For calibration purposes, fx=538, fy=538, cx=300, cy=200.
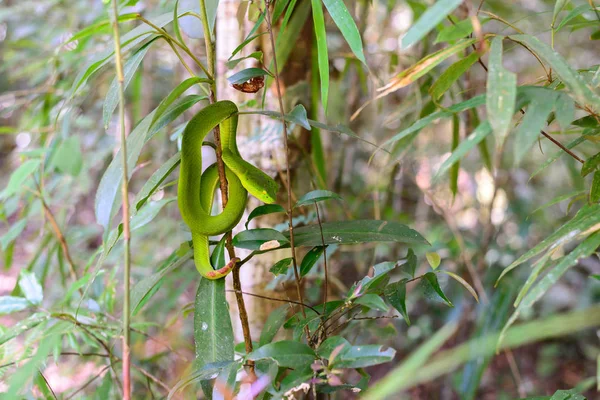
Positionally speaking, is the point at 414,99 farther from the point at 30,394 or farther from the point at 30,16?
the point at 30,16

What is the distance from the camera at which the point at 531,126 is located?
610 millimetres

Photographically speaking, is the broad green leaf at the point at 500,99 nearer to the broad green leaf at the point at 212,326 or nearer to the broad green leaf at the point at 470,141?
the broad green leaf at the point at 470,141

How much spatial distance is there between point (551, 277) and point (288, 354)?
1.15ft

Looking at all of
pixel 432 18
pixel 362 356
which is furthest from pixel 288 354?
pixel 432 18

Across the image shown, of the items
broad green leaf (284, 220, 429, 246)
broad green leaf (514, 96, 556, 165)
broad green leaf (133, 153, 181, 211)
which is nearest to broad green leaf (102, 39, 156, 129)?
broad green leaf (133, 153, 181, 211)

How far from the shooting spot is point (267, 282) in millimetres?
1351

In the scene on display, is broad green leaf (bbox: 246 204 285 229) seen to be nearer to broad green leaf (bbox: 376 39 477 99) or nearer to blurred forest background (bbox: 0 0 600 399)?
blurred forest background (bbox: 0 0 600 399)

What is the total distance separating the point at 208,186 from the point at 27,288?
21.2 inches

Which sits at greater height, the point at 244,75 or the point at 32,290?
the point at 244,75

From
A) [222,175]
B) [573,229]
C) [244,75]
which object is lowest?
[573,229]

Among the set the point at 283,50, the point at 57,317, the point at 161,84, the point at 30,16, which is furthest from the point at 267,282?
the point at 30,16

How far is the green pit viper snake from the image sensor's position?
0.90 metres

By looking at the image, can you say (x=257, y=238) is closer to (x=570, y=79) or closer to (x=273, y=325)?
(x=273, y=325)

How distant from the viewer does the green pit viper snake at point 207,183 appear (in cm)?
90
